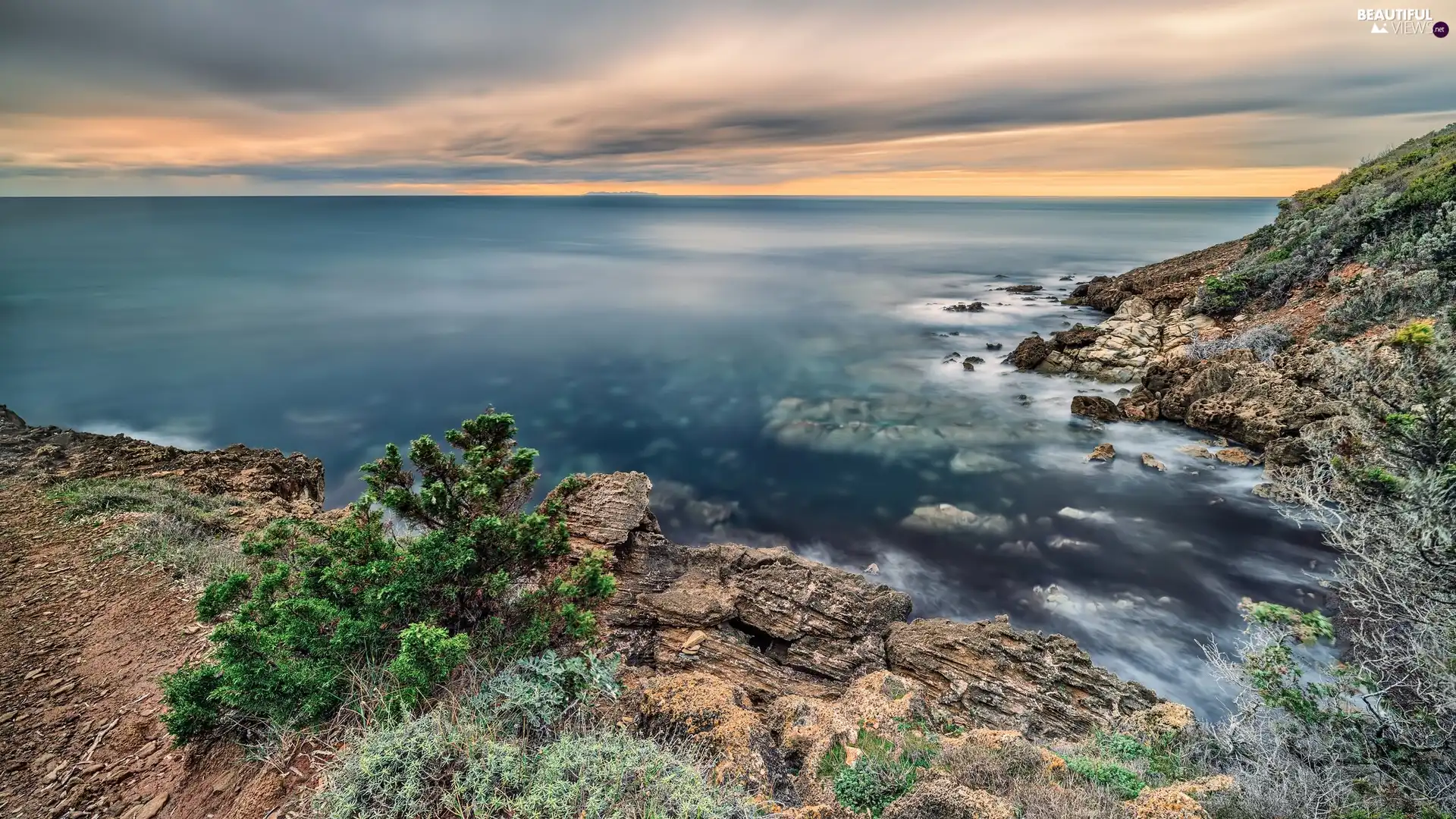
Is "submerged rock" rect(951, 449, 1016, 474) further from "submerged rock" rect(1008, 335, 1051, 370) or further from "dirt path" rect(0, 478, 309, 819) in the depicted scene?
"dirt path" rect(0, 478, 309, 819)

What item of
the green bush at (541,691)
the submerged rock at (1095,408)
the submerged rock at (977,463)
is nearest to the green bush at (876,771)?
the green bush at (541,691)

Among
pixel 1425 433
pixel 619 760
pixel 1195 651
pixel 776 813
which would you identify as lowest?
pixel 1195 651

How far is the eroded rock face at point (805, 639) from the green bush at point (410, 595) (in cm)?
226

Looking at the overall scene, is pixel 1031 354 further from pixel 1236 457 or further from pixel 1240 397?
pixel 1236 457

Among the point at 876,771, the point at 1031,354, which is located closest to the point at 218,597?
the point at 876,771

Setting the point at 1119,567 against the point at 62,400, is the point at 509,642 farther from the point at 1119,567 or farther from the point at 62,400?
the point at 62,400

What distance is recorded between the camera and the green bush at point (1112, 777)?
197 inches

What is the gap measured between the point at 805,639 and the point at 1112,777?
4.46m

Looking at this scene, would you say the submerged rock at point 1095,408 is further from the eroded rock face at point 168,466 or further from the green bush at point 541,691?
the eroded rock face at point 168,466

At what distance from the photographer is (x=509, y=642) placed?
5.49m

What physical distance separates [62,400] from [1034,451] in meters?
33.5

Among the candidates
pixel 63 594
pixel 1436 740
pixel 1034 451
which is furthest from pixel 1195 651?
pixel 63 594

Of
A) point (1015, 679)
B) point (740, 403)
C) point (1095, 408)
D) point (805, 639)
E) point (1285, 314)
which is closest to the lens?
point (1015, 679)

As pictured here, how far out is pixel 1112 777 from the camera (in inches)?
202
